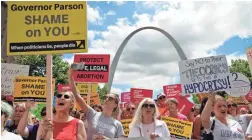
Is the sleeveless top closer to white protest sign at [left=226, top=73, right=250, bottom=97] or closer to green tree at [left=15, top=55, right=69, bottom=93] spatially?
white protest sign at [left=226, top=73, right=250, bottom=97]

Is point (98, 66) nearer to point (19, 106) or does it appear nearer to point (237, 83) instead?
point (237, 83)

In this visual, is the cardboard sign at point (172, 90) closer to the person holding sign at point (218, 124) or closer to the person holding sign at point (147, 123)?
the person holding sign at point (147, 123)

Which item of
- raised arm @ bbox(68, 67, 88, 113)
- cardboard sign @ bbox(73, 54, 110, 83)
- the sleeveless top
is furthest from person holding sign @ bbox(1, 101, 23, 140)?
cardboard sign @ bbox(73, 54, 110, 83)

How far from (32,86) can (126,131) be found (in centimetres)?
233

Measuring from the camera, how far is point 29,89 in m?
8.96

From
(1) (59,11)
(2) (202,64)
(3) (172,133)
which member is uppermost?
(1) (59,11)

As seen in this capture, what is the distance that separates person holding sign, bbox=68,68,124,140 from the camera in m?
6.16

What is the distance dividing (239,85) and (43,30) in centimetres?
667

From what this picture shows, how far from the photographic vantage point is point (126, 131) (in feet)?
26.7

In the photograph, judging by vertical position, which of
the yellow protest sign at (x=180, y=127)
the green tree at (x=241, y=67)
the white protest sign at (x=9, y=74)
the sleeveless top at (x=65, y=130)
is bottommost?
the yellow protest sign at (x=180, y=127)

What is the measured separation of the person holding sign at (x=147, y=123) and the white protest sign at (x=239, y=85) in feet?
16.7

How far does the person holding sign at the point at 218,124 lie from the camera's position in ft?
18.2

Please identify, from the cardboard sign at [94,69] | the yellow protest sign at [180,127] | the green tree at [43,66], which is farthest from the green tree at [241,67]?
the yellow protest sign at [180,127]

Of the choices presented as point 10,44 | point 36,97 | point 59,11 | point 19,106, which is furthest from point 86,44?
point 36,97
